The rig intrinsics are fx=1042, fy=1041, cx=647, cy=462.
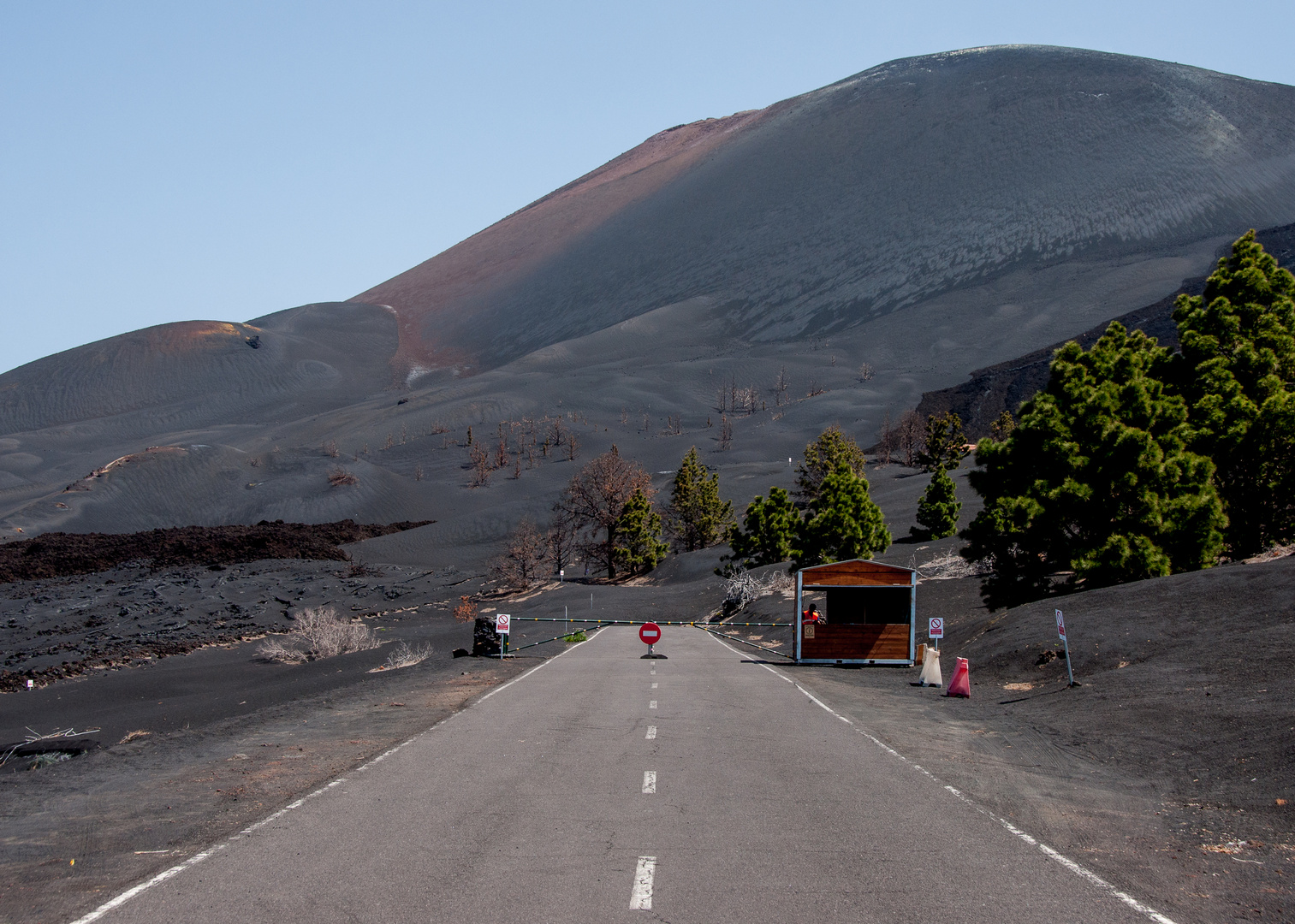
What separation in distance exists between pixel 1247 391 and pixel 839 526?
2589 centimetres

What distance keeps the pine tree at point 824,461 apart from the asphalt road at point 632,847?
222 ft

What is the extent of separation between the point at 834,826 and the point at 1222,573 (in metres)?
→ 16.4

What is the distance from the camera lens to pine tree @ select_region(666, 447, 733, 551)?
82.8 metres

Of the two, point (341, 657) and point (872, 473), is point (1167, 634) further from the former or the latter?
point (872, 473)

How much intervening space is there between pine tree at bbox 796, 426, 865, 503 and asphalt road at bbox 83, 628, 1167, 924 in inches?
2659

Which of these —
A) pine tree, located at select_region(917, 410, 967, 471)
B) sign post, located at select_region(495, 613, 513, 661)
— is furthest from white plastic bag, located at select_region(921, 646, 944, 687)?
pine tree, located at select_region(917, 410, 967, 471)

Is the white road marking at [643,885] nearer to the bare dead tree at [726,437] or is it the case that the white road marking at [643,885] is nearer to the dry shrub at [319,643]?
the dry shrub at [319,643]

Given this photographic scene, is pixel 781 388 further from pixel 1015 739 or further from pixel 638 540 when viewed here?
pixel 1015 739

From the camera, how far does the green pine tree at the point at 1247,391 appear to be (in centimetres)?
3111

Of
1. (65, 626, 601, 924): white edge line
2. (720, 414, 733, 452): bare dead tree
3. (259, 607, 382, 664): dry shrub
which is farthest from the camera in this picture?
(720, 414, 733, 452): bare dead tree

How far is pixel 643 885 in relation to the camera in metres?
6.81

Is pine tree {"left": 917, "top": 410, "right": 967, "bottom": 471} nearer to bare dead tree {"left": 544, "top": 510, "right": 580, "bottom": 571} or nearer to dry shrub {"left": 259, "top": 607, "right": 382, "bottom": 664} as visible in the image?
bare dead tree {"left": 544, "top": 510, "right": 580, "bottom": 571}

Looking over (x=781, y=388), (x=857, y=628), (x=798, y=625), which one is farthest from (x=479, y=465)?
(x=857, y=628)

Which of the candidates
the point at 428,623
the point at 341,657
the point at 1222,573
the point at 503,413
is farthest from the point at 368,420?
the point at 1222,573
